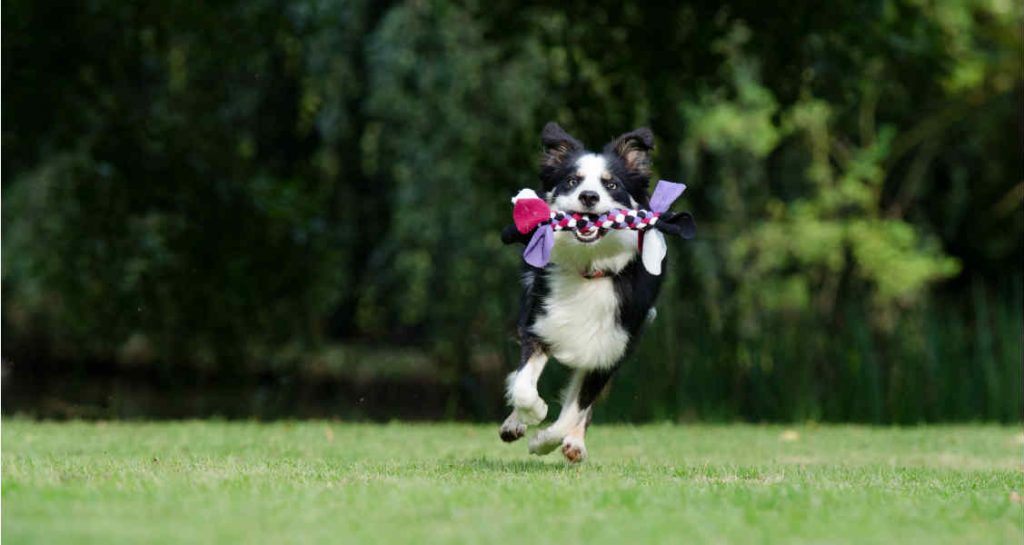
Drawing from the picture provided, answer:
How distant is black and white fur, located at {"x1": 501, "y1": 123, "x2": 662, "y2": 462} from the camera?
26.7ft

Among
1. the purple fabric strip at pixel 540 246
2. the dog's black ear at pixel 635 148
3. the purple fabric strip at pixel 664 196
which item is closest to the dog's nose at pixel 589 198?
the purple fabric strip at pixel 540 246

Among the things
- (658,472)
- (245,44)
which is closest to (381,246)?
(245,44)

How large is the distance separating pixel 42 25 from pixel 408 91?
369 centimetres

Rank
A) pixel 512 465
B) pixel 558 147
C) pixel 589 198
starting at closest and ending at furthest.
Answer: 1. pixel 589 198
2. pixel 558 147
3. pixel 512 465

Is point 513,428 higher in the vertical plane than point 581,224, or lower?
lower

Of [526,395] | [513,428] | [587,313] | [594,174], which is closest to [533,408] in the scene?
[526,395]

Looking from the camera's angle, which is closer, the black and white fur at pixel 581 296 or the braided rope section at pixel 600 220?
the braided rope section at pixel 600 220

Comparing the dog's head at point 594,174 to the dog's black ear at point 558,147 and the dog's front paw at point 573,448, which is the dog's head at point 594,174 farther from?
the dog's front paw at point 573,448

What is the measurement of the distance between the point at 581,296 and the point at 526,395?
2.03 ft

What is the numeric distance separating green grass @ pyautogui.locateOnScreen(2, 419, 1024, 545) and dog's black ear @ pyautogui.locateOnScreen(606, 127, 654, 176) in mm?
1568

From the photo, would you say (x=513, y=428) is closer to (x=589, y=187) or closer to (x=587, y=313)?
(x=587, y=313)

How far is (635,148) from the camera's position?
846 centimetres

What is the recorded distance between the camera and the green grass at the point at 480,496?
219 inches

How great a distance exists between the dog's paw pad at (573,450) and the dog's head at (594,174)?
1035 millimetres
